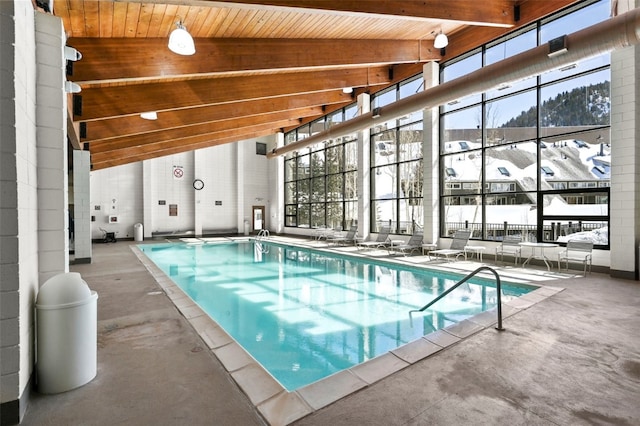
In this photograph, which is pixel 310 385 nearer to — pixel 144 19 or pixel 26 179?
pixel 26 179

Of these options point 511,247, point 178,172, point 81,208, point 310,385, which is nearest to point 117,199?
point 178,172

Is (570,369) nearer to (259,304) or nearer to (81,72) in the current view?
(259,304)

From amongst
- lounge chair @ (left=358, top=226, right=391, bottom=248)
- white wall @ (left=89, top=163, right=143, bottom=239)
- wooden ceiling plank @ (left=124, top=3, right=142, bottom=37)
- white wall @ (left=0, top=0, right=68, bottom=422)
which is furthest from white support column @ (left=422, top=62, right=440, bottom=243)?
white wall @ (left=89, top=163, right=143, bottom=239)

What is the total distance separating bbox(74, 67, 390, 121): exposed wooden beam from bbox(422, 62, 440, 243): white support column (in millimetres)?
3099

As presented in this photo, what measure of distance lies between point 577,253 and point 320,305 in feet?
17.3

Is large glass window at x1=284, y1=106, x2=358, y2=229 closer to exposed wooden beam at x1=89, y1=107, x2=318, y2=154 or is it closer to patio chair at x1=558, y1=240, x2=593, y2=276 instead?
exposed wooden beam at x1=89, y1=107, x2=318, y2=154

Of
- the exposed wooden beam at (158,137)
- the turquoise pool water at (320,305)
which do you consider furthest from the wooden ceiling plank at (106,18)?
the exposed wooden beam at (158,137)

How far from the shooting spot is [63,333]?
6.60ft

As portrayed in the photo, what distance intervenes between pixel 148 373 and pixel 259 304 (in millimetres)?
2974

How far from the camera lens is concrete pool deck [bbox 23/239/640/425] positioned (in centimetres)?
186

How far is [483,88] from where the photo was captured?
579 centimetres

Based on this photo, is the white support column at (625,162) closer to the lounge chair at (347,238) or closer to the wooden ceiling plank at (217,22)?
the wooden ceiling plank at (217,22)

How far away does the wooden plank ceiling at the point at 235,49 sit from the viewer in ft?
13.5

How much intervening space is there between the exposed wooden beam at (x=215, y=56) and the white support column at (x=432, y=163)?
1689 millimetres
